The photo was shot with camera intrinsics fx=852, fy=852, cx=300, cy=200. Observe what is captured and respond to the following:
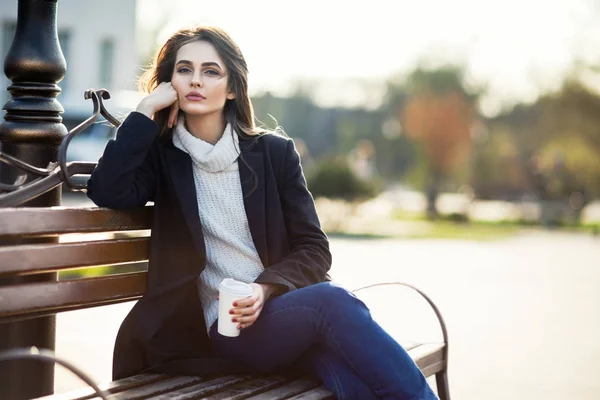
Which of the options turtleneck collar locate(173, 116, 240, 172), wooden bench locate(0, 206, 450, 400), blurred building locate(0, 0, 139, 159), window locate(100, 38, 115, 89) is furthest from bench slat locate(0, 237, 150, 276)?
window locate(100, 38, 115, 89)

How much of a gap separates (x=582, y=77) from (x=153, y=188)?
30.1 metres

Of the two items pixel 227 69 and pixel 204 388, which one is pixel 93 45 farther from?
pixel 204 388

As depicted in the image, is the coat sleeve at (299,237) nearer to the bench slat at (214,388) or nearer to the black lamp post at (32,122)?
the bench slat at (214,388)

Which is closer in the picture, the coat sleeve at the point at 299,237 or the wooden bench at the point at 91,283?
the wooden bench at the point at 91,283

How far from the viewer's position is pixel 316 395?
2.81 meters

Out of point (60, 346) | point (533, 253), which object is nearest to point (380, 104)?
point (533, 253)

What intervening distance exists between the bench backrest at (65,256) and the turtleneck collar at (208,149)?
0.26 metres

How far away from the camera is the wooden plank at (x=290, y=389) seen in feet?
9.01

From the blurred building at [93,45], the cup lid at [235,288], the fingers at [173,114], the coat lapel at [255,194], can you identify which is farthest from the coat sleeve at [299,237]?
the blurred building at [93,45]

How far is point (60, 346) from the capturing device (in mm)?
5395

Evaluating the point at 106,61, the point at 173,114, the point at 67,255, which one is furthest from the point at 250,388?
the point at 106,61

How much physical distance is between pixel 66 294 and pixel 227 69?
0.99 m

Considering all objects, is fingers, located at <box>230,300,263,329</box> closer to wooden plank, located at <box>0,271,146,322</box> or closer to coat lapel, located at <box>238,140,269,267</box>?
coat lapel, located at <box>238,140,269,267</box>

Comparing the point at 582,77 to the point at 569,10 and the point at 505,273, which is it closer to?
the point at 569,10
